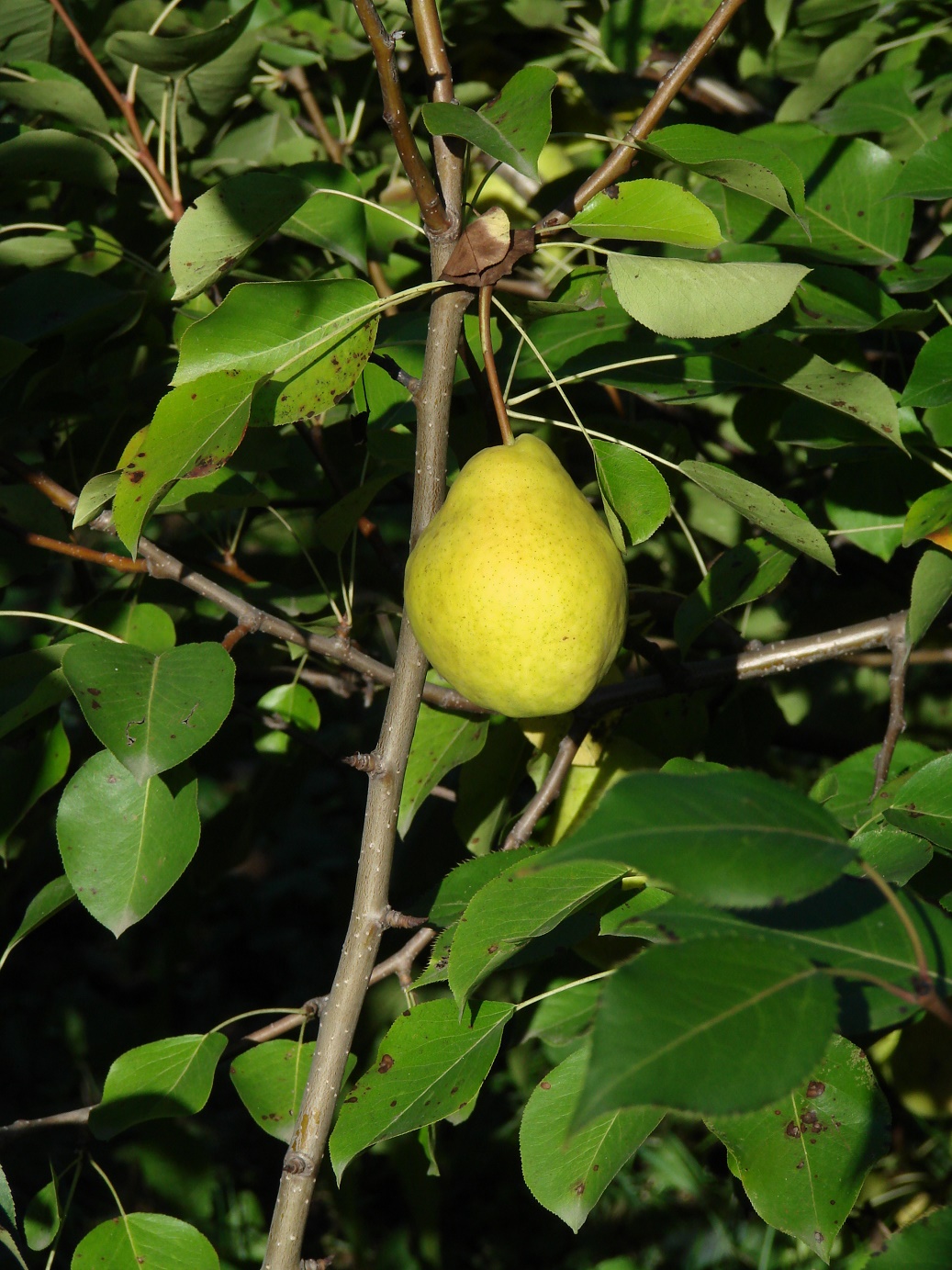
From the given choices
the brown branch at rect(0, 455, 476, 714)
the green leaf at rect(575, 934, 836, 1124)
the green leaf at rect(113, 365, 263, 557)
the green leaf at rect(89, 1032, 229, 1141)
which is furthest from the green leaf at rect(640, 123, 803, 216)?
the green leaf at rect(89, 1032, 229, 1141)

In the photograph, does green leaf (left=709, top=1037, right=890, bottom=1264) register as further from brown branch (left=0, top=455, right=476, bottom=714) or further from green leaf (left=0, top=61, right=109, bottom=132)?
green leaf (left=0, top=61, right=109, bottom=132)

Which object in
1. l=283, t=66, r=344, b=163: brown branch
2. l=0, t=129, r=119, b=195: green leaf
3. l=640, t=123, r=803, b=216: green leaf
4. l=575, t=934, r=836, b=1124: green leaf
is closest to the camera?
l=575, t=934, r=836, b=1124: green leaf

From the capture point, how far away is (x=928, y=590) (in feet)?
3.84

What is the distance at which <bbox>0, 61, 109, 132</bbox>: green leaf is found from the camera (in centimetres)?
147

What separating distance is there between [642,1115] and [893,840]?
0.34 meters

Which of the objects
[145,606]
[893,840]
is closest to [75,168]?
[145,606]

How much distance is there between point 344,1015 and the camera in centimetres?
109

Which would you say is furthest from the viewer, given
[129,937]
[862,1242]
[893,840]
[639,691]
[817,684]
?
[129,937]

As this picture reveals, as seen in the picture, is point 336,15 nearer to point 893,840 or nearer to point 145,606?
point 145,606

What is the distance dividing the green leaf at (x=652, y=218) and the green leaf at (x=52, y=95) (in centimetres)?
89

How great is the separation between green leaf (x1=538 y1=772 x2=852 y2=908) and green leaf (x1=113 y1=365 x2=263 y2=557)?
0.55 m

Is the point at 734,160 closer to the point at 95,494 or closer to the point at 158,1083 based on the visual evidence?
the point at 95,494

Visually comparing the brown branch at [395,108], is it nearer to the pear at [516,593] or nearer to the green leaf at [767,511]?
the pear at [516,593]

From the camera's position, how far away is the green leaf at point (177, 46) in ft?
4.24
